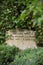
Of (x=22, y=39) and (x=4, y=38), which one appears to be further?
(x=4, y=38)

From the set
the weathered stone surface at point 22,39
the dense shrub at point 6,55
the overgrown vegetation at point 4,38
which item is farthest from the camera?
the weathered stone surface at point 22,39

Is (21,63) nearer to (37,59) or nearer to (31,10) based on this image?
(37,59)

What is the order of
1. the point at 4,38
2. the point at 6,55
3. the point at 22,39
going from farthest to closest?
1. the point at 4,38
2. the point at 22,39
3. the point at 6,55

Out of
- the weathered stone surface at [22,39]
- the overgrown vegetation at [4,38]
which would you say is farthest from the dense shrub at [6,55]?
the weathered stone surface at [22,39]

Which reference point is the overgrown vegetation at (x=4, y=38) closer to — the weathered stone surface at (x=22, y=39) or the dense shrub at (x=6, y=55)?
the dense shrub at (x=6, y=55)

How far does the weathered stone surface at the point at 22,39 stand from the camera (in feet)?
17.8

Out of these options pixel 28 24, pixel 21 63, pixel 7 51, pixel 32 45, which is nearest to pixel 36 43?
A: pixel 32 45

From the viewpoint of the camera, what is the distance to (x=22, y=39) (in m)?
5.47

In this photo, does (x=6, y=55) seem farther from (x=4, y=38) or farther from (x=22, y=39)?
(x=4, y=38)

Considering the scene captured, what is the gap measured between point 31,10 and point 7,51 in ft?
13.1

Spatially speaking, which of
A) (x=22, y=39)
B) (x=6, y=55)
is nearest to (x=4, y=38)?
(x=22, y=39)

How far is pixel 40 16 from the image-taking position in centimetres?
70

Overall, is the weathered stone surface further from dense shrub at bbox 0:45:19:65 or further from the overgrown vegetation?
dense shrub at bbox 0:45:19:65

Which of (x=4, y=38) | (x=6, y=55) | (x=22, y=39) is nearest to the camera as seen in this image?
(x=6, y=55)
